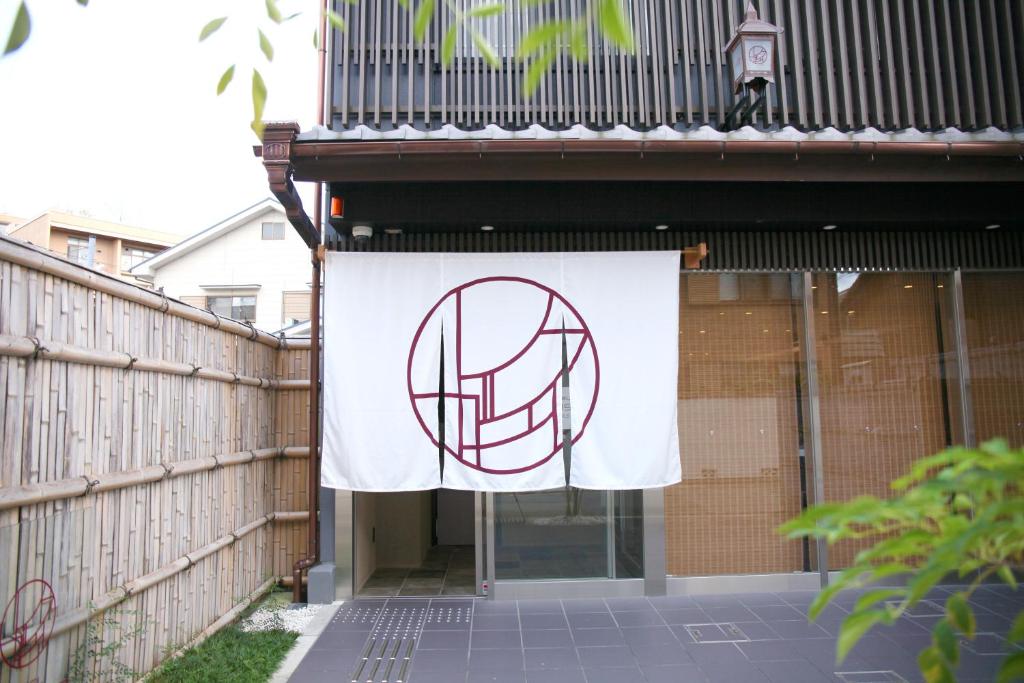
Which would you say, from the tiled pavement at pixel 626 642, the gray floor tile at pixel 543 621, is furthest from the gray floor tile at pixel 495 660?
the gray floor tile at pixel 543 621

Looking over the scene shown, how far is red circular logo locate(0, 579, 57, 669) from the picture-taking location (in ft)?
9.07

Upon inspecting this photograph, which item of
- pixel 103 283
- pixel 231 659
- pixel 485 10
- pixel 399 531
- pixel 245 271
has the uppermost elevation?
pixel 245 271

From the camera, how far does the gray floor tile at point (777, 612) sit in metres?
5.36

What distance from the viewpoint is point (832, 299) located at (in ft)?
20.6

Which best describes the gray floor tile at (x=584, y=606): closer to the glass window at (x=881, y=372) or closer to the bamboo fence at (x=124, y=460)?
the glass window at (x=881, y=372)

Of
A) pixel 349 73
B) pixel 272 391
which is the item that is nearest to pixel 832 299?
pixel 349 73

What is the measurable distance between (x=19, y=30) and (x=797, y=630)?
5.51 m

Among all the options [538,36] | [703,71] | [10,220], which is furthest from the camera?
[10,220]

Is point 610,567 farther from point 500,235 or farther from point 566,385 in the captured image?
point 500,235

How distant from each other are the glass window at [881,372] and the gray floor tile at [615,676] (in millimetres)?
2792

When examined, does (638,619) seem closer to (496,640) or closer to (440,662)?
(496,640)

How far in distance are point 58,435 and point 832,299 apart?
19.3ft

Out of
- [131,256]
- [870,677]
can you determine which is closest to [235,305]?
[131,256]

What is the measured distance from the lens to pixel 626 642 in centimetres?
490
